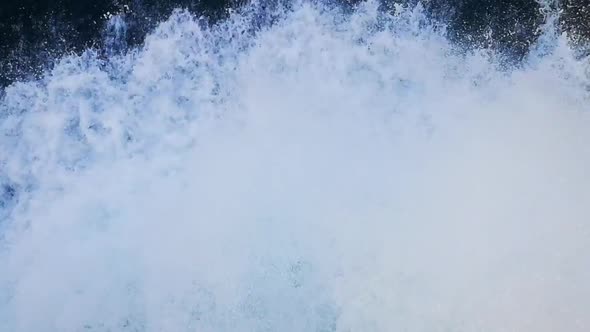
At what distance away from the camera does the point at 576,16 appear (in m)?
4.12

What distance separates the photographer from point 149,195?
4074mm

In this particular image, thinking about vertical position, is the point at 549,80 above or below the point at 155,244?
above

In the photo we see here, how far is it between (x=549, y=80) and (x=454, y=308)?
2.05m

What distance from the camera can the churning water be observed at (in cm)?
395

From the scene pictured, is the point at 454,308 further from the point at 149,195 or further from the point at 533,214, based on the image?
the point at 149,195

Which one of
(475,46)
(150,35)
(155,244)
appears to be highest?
(150,35)

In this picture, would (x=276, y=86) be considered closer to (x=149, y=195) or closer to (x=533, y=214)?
(x=149, y=195)

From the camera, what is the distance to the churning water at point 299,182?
13.0 feet

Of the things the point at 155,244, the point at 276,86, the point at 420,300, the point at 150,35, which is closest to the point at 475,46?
the point at 276,86

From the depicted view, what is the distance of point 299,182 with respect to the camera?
4.13 m

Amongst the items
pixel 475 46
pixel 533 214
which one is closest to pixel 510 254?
pixel 533 214

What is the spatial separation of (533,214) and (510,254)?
1.26 ft

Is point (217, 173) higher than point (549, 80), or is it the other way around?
point (549, 80)

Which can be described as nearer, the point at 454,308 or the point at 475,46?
the point at 454,308
